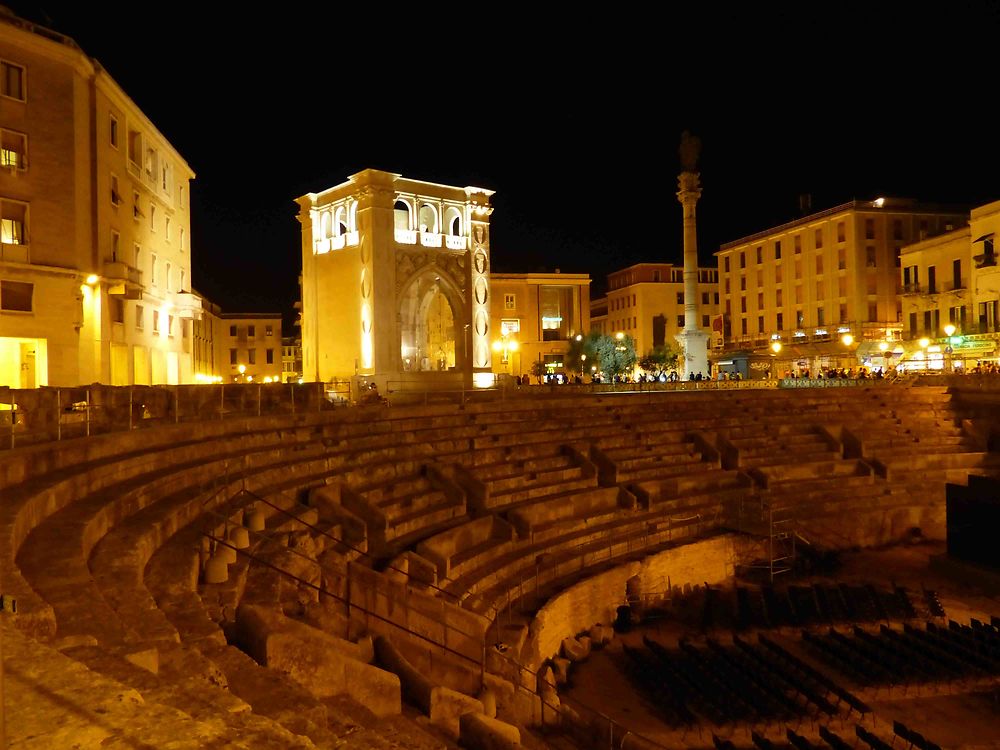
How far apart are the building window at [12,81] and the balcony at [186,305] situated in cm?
1174

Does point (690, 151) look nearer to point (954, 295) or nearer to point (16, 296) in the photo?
point (954, 295)

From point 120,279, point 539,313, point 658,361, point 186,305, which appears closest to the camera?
point 120,279

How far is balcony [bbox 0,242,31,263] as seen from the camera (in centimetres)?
2111

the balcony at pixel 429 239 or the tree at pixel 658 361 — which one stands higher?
the balcony at pixel 429 239

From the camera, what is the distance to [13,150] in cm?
2148

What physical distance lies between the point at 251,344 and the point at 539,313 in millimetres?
25730

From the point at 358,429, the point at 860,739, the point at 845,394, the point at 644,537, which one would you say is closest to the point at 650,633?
the point at 644,537

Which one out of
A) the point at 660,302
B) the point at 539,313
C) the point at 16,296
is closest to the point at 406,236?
the point at 16,296

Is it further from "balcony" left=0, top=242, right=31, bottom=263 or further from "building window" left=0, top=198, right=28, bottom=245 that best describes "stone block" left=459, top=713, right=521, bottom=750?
"building window" left=0, top=198, right=28, bottom=245

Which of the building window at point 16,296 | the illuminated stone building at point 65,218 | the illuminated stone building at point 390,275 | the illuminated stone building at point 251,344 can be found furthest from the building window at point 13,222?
the illuminated stone building at point 251,344

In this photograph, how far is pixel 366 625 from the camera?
895 centimetres

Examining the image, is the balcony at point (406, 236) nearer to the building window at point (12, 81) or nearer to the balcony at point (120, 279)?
the balcony at point (120, 279)

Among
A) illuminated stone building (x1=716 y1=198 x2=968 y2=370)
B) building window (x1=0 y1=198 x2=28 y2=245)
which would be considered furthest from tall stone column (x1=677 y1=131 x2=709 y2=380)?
building window (x1=0 y1=198 x2=28 y2=245)

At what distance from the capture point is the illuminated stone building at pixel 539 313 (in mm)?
69375
